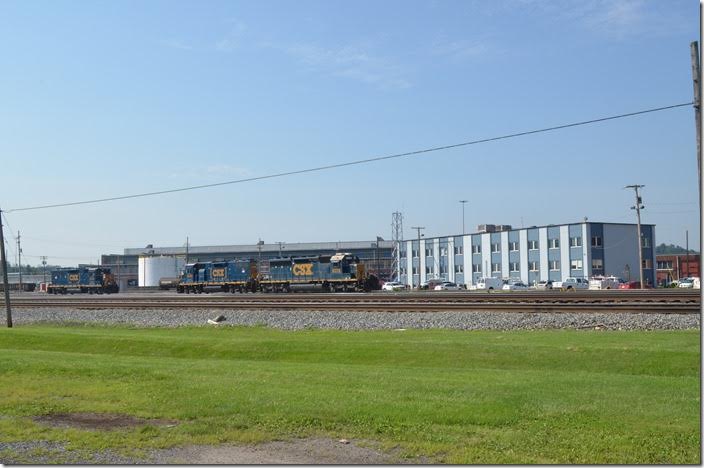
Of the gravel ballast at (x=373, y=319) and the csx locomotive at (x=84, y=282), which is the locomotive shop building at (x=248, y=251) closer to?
the csx locomotive at (x=84, y=282)

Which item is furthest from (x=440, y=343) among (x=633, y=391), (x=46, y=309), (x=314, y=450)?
(x=46, y=309)

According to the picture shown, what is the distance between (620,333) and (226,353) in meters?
11.1

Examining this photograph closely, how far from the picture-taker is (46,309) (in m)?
44.5

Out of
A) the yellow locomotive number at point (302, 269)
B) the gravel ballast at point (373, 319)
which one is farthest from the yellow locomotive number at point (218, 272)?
the gravel ballast at point (373, 319)

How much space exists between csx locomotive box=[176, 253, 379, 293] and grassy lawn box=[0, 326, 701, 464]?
43.6 meters

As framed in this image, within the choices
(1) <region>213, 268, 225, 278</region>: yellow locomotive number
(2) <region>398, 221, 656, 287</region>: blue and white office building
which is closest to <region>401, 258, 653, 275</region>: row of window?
(2) <region>398, 221, 656, 287</region>: blue and white office building

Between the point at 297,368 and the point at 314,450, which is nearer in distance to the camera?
the point at 314,450

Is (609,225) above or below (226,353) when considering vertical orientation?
above

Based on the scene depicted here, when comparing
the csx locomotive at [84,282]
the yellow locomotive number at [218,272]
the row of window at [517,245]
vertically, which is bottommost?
the csx locomotive at [84,282]

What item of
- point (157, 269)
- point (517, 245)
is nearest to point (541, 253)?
point (517, 245)

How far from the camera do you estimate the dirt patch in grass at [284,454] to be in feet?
27.9

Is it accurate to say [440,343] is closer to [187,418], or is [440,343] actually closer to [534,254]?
[187,418]

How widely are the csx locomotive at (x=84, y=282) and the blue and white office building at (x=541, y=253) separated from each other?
42109 mm

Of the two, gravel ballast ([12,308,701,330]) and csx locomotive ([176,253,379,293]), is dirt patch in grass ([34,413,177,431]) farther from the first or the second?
csx locomotive ([176,253,379,293])
